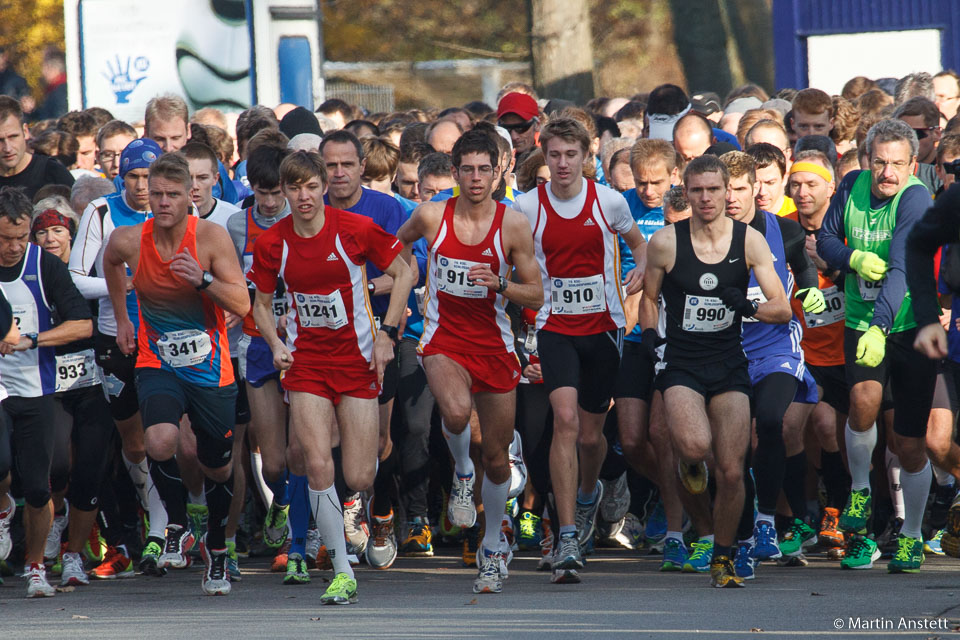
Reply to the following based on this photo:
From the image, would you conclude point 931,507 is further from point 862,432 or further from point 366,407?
point 366,407

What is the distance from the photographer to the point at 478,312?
28.7 feet

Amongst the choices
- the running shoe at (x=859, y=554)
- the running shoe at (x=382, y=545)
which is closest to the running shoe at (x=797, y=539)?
the running shoe at (x=859, y=554)

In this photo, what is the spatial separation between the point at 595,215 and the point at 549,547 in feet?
6.38

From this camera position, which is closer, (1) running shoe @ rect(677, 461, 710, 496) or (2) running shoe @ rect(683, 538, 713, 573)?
(1) running shoe @ rect(677, 461, 710, 496)

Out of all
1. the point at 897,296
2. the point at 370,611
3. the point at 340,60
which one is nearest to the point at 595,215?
the point at 897,296

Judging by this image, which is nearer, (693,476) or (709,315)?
(709,315)

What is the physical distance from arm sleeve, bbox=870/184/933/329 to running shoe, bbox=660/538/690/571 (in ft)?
5.46

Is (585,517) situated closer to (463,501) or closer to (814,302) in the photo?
(463,501)

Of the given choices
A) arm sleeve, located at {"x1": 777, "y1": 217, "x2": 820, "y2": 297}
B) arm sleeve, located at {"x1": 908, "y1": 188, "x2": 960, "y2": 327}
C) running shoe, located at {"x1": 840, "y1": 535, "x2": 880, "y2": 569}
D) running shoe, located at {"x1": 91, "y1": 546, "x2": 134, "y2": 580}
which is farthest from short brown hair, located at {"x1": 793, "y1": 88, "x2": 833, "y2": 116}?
running shoe, located at {"x1": 91, "y1": 546, "x2": 134, "y2": 580}

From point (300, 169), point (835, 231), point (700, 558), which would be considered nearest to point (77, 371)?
point (300, 169)

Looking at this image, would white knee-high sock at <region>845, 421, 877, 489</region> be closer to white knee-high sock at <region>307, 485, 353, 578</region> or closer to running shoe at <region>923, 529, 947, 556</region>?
running shoe at <region>923, 529, 947, 556</region>

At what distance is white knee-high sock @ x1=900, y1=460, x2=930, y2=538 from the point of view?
29.5 feet

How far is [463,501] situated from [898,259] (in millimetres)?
2693

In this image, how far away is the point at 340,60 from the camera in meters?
42.7
